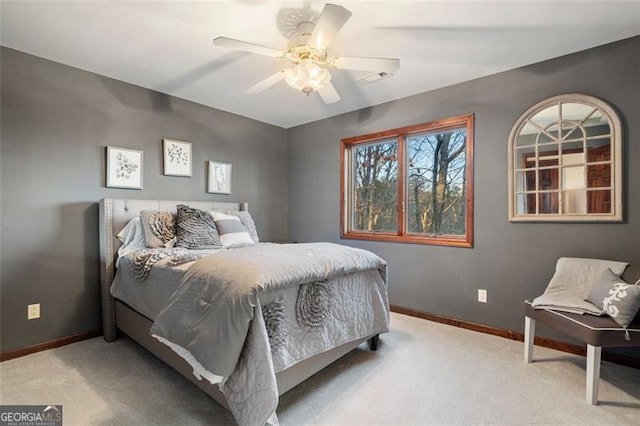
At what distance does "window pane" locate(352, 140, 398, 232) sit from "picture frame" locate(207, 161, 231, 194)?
1.64 meters

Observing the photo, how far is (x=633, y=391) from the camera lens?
1938 mm

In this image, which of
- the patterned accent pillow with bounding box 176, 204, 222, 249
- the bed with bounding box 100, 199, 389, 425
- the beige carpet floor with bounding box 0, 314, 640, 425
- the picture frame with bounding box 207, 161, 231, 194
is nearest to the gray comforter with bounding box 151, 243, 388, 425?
the bed with bounding box 100, 199, 389, 425

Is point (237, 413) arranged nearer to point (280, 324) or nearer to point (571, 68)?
point (280, 324)

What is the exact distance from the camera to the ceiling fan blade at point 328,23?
1.55m

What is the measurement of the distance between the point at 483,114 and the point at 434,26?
1.17 meters

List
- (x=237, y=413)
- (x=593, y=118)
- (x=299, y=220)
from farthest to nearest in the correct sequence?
(x=299, y=220) < (x=593, y=118) < (x=237, y=413)

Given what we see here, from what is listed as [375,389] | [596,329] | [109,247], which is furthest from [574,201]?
[109,247]

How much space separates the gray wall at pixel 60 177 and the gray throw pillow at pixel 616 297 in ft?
12.4

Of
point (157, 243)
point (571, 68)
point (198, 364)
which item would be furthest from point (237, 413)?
point (571, 68)

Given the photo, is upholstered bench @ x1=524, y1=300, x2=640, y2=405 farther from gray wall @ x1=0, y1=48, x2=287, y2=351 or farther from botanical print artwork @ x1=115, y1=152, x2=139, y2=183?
botanical print artwork @ x1=115, y1=152, x2=139, y2=183

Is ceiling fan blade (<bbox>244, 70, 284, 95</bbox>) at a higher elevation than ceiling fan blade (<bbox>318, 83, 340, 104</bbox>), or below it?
higher

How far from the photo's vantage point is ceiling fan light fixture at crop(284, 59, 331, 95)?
1972 mm

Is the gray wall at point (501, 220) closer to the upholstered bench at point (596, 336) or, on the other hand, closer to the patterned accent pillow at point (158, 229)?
the upholstered bench at point (596, 336)

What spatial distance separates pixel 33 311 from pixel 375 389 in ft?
9.01
